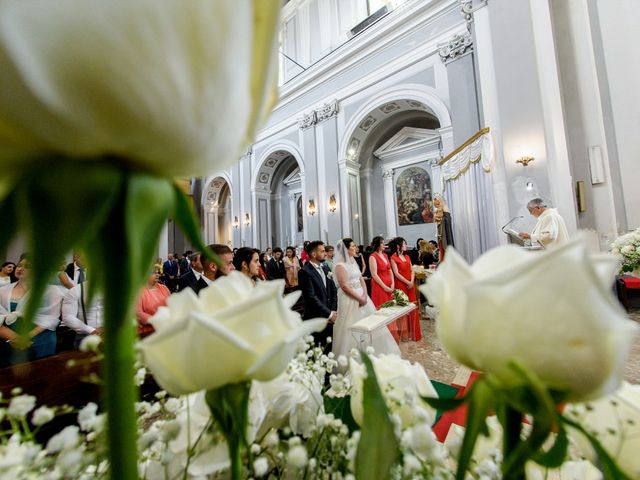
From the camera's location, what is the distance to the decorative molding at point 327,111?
9.36 meters

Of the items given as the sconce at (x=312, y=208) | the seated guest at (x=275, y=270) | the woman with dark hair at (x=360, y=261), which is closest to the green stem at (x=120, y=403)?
the woman with dark hair at (x=360, y=261)

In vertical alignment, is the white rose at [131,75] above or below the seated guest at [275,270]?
above

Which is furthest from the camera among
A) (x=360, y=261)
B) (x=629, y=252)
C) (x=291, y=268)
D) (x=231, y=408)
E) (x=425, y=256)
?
(x=291, y=268)

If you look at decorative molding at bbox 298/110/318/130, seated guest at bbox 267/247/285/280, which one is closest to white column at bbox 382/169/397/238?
decorative molding at bbox 298/110/318/130

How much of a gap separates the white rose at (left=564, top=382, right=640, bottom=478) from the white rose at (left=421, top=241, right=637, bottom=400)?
A: 162 millimetres

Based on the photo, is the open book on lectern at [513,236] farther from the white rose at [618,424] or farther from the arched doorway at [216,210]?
the arched doorway at [216,210]

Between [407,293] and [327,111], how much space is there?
6.53m

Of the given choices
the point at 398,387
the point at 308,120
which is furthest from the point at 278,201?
the point at 398,387

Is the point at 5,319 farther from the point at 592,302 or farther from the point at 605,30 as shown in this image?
the point at 605,30

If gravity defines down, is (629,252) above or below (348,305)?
above

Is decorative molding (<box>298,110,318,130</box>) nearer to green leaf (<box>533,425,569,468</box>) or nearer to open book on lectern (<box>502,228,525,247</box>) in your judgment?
open book on lectern (<box>502,228,525,247</box>)

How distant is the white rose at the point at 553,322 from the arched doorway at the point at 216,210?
15.0m

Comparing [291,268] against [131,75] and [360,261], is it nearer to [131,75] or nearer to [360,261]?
[360,261]

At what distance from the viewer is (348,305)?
3551mm
